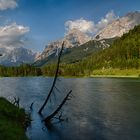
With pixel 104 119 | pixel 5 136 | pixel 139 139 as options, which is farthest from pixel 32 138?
pixel 104 119

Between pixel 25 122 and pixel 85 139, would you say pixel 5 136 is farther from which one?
pixel 25 122

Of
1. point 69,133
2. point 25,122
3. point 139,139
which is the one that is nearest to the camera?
point 139,139

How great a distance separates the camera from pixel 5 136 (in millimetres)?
36594

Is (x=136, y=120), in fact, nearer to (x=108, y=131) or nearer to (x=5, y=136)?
(x=108, y=131)

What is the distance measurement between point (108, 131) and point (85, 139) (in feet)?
22.6

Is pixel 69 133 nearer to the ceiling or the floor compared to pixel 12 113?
nearer to the floor

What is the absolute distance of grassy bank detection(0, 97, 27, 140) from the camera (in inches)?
1494

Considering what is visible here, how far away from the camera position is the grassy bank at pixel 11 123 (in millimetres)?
37938

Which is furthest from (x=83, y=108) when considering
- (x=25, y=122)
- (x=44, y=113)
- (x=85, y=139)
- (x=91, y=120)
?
(x=85, y=139)

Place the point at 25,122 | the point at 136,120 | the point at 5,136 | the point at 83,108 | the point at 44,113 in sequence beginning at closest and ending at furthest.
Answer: the point at 5,136, the point at 25,122, the point at 136,120, the point at 44,113, the point at 83,108

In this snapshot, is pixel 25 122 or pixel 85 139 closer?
pixel 85 139

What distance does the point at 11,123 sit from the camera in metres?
45.0

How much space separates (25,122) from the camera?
183 feet

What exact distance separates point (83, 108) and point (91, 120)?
17.3 meters
